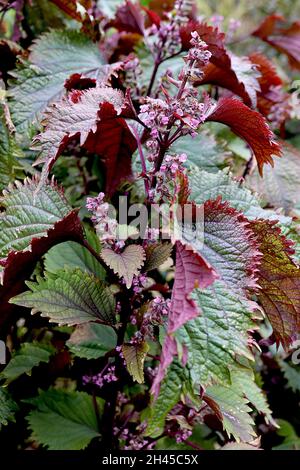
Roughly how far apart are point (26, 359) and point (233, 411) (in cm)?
36

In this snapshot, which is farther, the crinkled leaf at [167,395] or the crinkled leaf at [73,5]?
the crinkled leaf at [73,5]

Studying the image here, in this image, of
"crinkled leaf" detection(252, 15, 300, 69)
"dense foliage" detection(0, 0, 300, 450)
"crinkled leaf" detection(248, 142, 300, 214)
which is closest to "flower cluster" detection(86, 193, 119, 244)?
"dense foliage" detection(0, 0, 300, 450)

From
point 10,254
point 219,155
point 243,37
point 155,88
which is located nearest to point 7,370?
point 10,254

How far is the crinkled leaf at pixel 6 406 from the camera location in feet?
2.88

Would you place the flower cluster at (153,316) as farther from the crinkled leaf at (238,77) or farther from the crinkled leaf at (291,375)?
the crinkled leaf at (291,375)

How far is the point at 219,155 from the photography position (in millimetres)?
1072

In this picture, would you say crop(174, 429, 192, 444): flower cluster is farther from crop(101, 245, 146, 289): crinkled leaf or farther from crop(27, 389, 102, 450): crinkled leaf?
crop(101, 245, 146, 289): crinkled leaf

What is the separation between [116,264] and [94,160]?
1.61 feet

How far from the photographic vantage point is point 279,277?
2.60ft

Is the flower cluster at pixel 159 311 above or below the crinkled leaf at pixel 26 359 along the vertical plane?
above

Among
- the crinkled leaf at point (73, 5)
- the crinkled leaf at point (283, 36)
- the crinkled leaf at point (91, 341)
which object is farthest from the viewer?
the crinkled leaf at point (283, 36)

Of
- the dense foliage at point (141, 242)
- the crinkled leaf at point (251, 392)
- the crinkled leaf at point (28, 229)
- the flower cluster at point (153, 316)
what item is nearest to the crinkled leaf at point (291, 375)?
the dense foliage at point (141, 242)

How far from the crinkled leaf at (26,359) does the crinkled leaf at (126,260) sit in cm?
29
